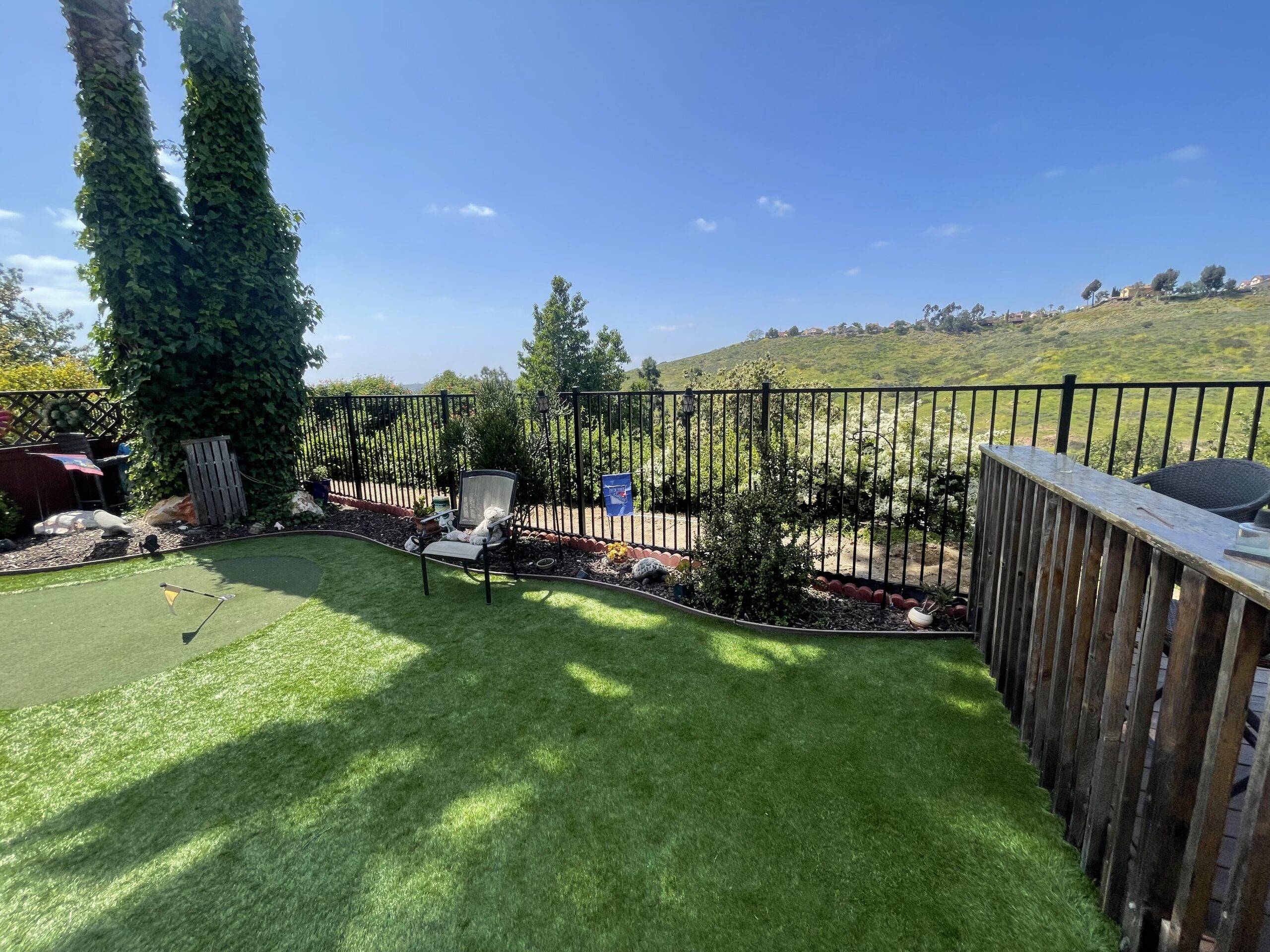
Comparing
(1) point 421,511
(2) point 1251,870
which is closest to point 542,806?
(2) point 1251,870

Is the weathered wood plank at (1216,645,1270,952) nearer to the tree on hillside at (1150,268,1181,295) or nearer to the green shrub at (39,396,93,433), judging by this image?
the green shrub at (39,396,93,433)

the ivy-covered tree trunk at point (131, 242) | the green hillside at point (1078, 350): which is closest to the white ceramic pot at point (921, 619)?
→ the ivy-covered tree trunk at point (131, 242)

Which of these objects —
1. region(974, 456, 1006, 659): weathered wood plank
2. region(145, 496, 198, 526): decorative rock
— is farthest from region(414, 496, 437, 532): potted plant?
region(974, 456, 1006, 659): weathered wood plank

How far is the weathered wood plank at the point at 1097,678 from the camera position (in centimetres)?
155

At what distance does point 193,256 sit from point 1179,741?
8.61 meters

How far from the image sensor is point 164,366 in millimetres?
5922

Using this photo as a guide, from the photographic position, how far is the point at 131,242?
5.54m

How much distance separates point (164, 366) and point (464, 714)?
243 inches

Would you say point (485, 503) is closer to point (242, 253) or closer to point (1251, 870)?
point (1251, 870)

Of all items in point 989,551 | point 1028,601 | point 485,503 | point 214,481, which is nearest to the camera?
point 1028,601

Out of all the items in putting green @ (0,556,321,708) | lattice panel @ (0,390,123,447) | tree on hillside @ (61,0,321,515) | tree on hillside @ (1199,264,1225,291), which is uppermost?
tree on hillside @ (1199,264,1225,291)

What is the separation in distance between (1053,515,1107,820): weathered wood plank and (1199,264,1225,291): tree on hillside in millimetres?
53774

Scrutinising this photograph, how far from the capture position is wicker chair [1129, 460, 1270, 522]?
215 centimetres

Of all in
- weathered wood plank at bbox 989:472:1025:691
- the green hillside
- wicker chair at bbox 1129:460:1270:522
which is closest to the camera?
wicker chair at bbox 1129:460:1270:522
